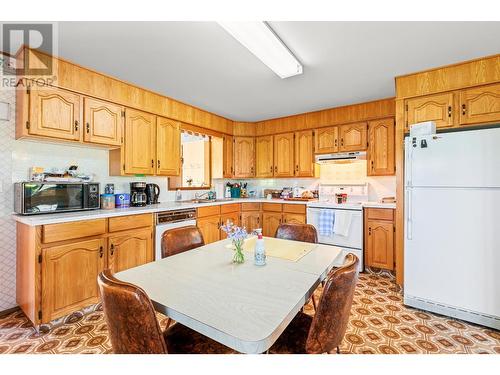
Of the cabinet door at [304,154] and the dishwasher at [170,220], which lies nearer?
the dishwasher at [170,220]

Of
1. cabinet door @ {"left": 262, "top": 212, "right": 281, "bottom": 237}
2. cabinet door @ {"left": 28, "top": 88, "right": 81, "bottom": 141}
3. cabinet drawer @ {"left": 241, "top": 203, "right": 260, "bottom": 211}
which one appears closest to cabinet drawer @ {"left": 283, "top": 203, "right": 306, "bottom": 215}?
cabinet door @ {"left": 262, "top": 212, "right": 281, "bottom": 237}

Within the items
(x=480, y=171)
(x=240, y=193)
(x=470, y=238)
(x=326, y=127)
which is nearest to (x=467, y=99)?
(x=480, y=171)

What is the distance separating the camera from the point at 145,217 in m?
2.63

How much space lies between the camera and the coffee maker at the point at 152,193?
3217 millimetres

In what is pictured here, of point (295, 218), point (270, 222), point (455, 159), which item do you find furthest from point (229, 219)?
point (455, 159)

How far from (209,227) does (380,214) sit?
2.31 metres

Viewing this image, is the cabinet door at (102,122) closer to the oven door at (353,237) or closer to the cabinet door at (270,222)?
the cabinet door at (270,222)

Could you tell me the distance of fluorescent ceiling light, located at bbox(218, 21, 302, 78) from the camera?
1.57 meters

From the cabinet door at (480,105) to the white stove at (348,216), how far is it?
1444mm

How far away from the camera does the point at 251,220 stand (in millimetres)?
4133

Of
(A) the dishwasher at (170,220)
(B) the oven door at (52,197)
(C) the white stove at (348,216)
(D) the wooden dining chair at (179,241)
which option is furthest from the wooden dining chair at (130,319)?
(C) the white stove at (348,216)

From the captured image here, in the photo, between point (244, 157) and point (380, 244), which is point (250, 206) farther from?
point (380, 244)

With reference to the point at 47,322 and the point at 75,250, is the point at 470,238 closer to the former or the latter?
the point at 75,250

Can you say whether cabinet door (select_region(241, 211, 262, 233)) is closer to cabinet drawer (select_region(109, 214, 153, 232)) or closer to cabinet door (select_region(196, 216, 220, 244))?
cabinet door (select_region(196, 216, 220, 244))
